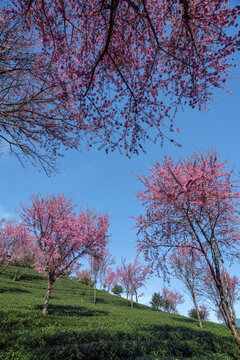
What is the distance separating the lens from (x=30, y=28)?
484 centimetres

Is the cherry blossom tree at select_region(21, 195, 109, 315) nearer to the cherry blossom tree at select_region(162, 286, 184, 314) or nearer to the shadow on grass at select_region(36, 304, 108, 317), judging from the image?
the shadow on grass at select_region(36, 304, 108, 317)

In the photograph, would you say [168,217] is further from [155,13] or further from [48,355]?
[155,13]

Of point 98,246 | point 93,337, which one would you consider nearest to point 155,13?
point 93,337

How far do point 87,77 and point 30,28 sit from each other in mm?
1948

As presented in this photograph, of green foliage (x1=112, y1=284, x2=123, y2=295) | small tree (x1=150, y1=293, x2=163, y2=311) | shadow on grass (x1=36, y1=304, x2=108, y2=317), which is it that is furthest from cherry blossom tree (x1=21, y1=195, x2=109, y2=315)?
small tree (x1=150, y1=293, x2=163, y2=311)

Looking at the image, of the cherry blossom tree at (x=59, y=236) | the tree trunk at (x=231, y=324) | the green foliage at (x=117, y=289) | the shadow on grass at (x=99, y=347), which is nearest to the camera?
the tree trunk at (x=231, y=324)

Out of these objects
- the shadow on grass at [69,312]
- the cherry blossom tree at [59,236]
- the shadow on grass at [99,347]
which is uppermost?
the cherry blossom tree at [59,236]

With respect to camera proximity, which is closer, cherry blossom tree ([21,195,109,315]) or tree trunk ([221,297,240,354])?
tree trunk ([221,297,240,354])

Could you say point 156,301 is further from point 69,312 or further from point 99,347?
point 99,347

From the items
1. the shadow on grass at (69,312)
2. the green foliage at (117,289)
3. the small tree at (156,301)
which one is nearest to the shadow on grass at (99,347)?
the shadow on grass at (69,312)

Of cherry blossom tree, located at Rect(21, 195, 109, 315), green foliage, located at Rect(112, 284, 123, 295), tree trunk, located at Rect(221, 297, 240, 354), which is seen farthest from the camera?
green foliage, located at Rect(112, 284, 123, 295)

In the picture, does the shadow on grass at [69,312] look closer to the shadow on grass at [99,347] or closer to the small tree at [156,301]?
the shadow on grass at [99,347]

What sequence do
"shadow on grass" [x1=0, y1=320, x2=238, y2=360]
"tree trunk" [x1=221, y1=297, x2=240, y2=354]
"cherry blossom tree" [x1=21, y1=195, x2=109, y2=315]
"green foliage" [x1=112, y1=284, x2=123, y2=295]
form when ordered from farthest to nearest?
"green foliage" [x1=112, y1=284, x2=123, y2=295]
"cherry blossom tree" [x1=21, y1=195, x2=109, y2=315]
"shadow on grass" [x1=0, y1=320, x2=238, y2=360]
"tree trunk" [x1=221, y1=297, x2=240, y2=354]

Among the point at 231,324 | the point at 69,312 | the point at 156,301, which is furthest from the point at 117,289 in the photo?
the point at 231,324
